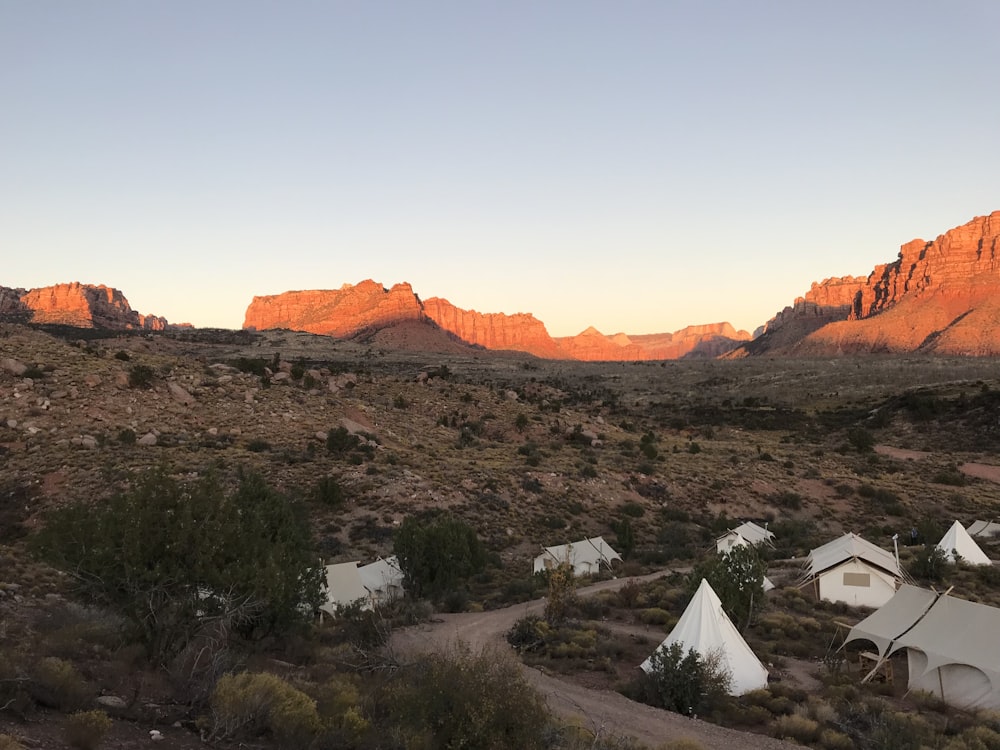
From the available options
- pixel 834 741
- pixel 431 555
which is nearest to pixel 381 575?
pixel 431 555

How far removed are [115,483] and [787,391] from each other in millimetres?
81365

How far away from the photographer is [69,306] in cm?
16800

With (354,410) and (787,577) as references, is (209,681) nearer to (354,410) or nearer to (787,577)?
(787,577)

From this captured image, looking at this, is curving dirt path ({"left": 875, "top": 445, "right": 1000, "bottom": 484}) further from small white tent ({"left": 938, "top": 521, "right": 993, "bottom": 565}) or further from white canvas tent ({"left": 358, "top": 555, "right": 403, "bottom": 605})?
white canvas tent ({"left": 358, "top": 555, "right": 403, "bottom": 605})

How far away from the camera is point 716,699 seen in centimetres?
1482

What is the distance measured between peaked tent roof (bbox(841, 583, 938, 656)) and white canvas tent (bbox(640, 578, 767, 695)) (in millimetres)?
3385

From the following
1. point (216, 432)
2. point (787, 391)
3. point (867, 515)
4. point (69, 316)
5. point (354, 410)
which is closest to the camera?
point (216, 432)

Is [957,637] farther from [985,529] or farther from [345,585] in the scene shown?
[985,529]

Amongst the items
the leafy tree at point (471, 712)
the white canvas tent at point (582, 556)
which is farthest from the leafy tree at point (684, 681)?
the white canvas tent at point (582, 556)

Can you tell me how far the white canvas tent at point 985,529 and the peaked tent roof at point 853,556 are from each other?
1452cm

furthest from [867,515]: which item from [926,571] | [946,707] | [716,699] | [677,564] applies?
[716,699]

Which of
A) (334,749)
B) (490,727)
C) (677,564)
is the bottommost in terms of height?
(677,564)

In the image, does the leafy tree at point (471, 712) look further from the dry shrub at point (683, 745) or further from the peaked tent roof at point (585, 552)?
the peaked tent roof at point (585, 552)

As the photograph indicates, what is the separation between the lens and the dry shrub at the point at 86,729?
331 inches
